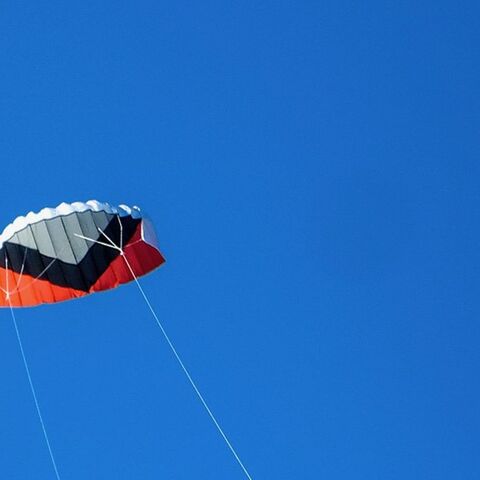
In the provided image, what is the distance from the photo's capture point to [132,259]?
40.0 metres

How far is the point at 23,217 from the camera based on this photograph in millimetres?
37469

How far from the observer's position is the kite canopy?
124 ft

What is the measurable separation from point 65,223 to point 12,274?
1950 mm

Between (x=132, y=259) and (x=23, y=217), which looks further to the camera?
(x=132, y=259)

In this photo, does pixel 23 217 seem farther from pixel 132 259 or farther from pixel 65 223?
pixel 132 259

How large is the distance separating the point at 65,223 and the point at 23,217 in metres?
1.05

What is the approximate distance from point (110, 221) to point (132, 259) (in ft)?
5.66

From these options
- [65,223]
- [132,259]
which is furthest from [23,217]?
[132,259]

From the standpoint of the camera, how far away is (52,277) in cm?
3928

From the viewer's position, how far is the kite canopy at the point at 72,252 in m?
37.7

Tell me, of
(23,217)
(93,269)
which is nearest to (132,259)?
(93,269)

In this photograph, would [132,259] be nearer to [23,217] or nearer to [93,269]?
[93,269]

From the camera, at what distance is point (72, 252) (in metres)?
38.9

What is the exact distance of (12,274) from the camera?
127ft
